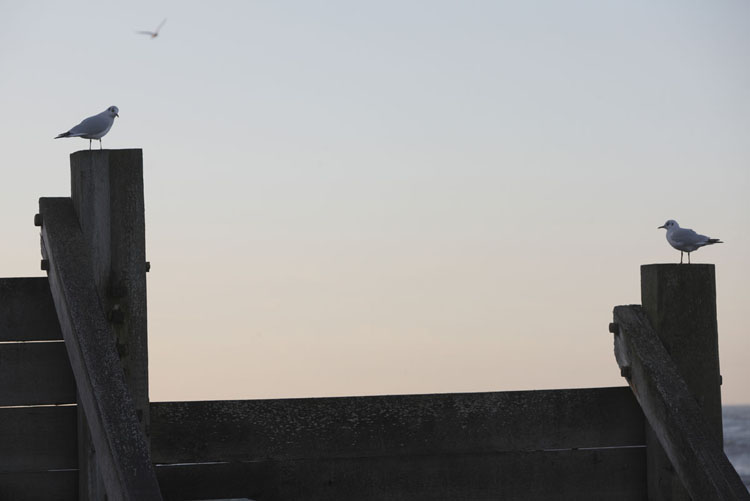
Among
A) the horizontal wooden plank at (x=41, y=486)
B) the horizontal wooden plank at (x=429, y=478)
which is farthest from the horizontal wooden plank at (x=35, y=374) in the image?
the horizontal wooden plank at (x=429, y=478)

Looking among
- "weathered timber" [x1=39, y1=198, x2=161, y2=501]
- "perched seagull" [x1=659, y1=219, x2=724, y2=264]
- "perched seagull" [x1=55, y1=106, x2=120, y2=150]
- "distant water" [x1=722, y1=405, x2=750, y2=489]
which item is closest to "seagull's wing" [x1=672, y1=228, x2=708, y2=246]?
"perched seagull" [x1=659, y1=219, x2=724, y2=264]

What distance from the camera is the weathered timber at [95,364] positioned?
3385 millimetres

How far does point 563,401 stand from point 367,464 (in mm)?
873

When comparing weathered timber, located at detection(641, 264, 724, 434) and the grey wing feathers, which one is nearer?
weathered timber, located at detection(641, 264, 724, 434)

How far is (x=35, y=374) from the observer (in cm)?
407

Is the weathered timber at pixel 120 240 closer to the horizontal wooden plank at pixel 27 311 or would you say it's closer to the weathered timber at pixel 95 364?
the weathered timber at pixel 95 364

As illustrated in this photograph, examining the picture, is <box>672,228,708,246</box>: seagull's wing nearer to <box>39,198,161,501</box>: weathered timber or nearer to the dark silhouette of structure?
the dark silhouette of structure

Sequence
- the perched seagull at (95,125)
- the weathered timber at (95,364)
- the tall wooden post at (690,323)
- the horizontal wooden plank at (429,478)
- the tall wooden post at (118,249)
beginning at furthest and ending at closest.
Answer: the perched seagull at (95,125)
the tall wooden post at (690,323)
the horizontal wooden plank at (429,478)
the tall wooden post at (118,249)
the weathered timber at (95,364)

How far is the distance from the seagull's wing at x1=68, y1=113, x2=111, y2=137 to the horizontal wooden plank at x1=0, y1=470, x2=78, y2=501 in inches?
121

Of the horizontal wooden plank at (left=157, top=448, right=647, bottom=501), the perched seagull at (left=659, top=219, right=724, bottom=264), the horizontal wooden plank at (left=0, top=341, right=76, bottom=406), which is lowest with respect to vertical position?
the horizontal wooden plank at (left=157, top=448, right=647, bottom=501)

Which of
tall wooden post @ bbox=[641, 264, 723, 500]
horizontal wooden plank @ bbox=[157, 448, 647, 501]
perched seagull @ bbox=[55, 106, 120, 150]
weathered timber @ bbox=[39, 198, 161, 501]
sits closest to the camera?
weathered timber @ bbox=[39, 198, 161, 501]

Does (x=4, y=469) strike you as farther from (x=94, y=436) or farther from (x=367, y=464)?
(x=367, y=464)

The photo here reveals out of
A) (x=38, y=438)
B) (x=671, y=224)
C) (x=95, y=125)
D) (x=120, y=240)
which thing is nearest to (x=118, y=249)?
(x=120, y=240)

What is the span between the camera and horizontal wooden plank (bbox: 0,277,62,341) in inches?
160
